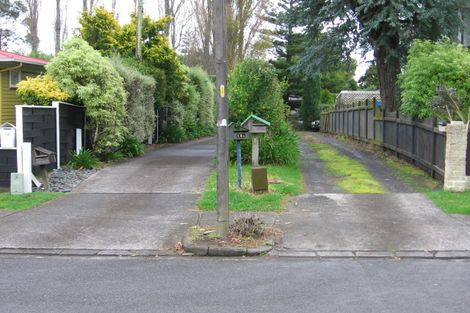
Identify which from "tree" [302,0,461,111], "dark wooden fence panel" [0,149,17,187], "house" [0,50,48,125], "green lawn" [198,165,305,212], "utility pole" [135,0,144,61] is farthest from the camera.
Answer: "utility pole" [135,0,144,61]

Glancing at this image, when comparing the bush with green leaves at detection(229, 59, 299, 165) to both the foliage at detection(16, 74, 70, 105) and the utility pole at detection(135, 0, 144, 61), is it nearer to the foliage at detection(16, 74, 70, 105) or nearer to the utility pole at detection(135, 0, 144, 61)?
the foliage at detection(16, 74, 70, 105)

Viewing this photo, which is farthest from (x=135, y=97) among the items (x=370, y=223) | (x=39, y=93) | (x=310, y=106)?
(x=310, y=106)

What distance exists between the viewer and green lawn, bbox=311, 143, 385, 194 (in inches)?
483

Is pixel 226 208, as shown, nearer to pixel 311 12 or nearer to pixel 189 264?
pixel 189 264

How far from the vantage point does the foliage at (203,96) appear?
3083cm

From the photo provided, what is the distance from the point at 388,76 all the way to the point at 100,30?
11.2 metres

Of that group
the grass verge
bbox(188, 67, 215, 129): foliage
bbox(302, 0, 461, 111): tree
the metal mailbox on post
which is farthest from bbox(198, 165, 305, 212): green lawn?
bbox(188, 67, 215, 129): foliage

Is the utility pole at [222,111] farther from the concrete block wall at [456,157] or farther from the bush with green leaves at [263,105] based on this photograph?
the bush with green leaves at [263,105]

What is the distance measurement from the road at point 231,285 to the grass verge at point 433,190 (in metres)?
3.06

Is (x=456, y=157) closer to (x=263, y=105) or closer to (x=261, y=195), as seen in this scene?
(x=261, y=195)

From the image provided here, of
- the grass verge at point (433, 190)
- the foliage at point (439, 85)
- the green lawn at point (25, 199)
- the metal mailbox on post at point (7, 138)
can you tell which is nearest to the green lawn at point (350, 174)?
the grass verge at point (433, 190)

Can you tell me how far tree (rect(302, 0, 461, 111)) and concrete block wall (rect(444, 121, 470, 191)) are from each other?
22.6 ft

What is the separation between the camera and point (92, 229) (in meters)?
8.84

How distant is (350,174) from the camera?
1427 cm
